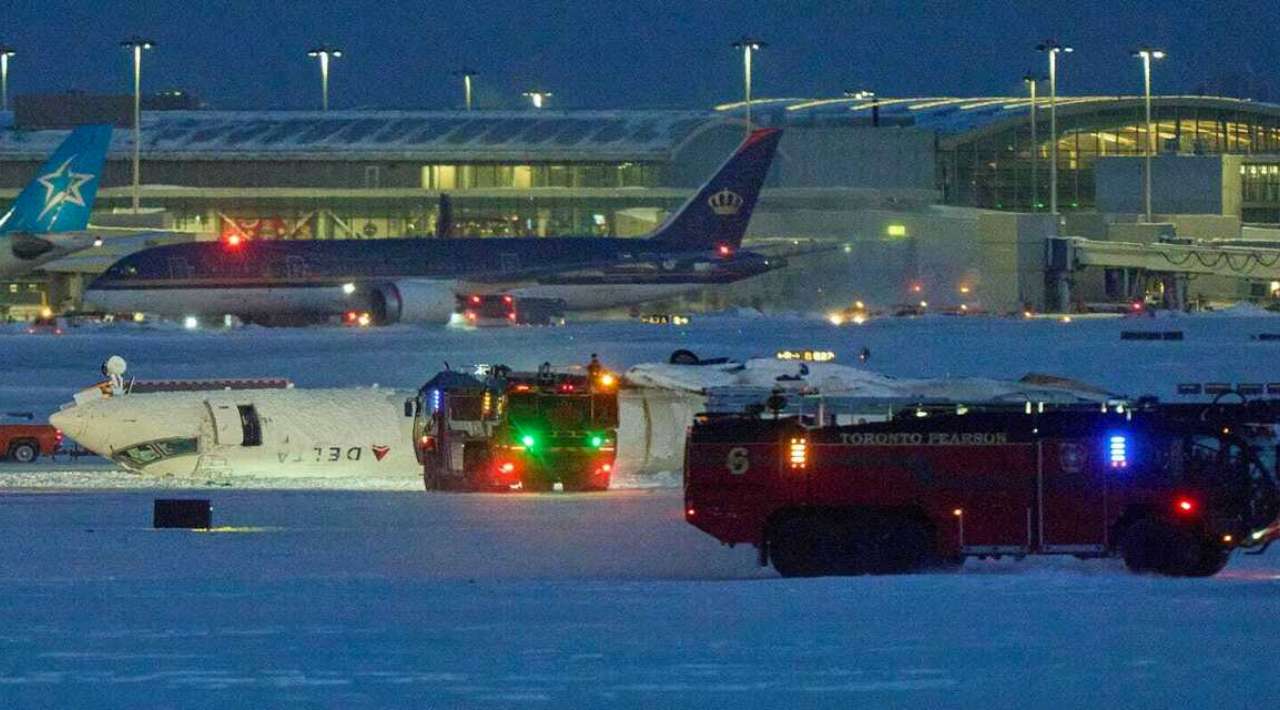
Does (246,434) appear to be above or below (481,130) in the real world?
below

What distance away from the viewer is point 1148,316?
72.6 meters

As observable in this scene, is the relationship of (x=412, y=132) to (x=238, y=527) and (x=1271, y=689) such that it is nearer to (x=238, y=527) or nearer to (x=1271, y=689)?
(x=238, y=527)

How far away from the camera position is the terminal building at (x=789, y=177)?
88.0 metres

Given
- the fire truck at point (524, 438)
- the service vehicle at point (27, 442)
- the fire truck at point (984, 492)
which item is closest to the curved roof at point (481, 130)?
the service vehicle at point (27, 442)

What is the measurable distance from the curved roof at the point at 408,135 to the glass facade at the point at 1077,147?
13550mm

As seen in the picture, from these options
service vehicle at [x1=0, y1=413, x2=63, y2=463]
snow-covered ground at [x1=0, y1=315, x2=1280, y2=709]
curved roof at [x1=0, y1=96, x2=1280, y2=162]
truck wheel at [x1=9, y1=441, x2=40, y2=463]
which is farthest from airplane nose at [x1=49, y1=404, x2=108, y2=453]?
curved roof at [x1=0, y1=96, x2=1280, y2=162]

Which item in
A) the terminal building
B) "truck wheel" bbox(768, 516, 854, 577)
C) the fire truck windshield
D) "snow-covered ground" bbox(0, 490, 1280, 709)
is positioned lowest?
"snow-covered ground" bbox(0, 490, 1280, 709)

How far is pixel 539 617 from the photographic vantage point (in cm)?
1730

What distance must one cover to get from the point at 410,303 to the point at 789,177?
1486 inches

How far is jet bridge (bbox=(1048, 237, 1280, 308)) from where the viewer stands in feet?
271

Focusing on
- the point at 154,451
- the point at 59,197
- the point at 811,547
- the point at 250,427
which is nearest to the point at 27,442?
the point at 154,451

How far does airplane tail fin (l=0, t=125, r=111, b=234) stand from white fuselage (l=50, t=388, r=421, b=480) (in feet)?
83.8

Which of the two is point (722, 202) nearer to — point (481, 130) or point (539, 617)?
point (481, 130)

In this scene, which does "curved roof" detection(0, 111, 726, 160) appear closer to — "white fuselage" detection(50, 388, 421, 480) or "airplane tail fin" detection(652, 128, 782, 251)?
"airplane tail fin" detection(652, 128, 782, 251)
